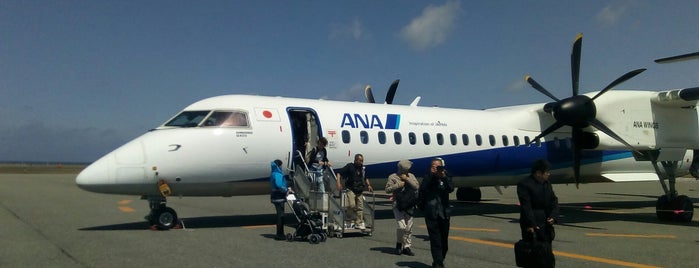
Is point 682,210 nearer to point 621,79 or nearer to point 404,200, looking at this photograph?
point 621,79

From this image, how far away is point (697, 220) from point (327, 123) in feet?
37.5

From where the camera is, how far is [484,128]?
1648 centimetres

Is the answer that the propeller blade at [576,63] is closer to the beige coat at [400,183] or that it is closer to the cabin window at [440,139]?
the cabin window at [440,139]

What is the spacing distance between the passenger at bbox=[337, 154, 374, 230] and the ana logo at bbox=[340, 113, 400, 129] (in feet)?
7.03

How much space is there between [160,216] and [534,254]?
834cm

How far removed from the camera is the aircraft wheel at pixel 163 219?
1160 cm

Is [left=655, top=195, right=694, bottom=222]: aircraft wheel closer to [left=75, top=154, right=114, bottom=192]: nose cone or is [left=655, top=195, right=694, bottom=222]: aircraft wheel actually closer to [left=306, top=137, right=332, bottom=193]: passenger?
[left=306, top=137, right=332, bottom=193]: passenger

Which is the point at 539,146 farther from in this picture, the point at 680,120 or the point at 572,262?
the point at 572,262

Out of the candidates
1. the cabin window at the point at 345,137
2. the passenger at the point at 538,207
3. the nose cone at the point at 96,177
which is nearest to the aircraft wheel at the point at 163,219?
the nose cone at the point at 96,177

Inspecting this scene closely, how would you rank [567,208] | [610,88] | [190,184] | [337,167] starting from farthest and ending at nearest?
1. [567,208]
2. [610,88]
3. [337,167]
4. [190,184]

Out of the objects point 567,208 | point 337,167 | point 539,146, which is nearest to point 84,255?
point 337,167

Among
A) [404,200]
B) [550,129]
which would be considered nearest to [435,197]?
[404,200]

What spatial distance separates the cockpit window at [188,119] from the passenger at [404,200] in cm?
532

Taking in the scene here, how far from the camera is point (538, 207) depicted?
243 inches
